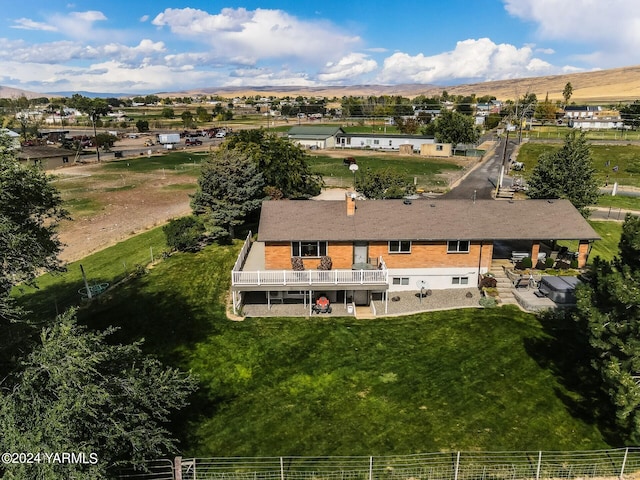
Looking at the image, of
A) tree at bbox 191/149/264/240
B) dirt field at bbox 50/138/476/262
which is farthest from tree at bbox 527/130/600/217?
tree at bbox 191/149/264/240

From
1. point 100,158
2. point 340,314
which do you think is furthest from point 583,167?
point 100,158

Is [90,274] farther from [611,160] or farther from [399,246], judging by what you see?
[611,160]

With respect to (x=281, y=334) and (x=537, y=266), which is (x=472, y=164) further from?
(x=281, y=334)

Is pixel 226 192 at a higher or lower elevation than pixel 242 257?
higher

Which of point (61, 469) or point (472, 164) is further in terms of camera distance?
point (472, 164)

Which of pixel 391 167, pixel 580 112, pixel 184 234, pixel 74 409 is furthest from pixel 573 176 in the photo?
pixel 580 112
